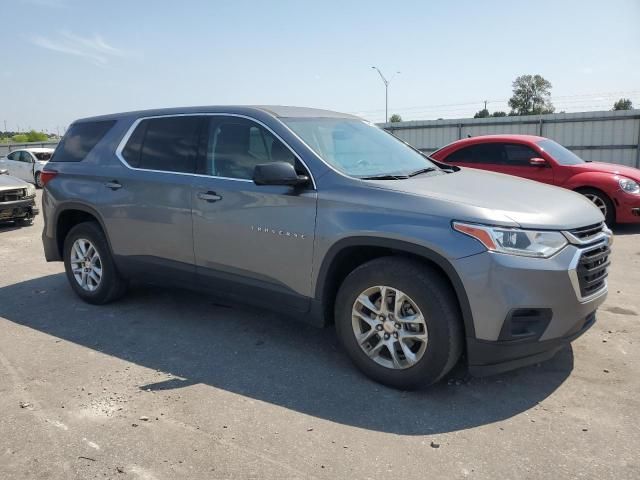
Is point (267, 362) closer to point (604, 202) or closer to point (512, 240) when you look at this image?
point (512, 240)

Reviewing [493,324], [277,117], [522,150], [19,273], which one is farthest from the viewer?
[522,150]

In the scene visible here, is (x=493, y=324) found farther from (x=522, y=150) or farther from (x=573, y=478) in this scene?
(x=522, y=150)

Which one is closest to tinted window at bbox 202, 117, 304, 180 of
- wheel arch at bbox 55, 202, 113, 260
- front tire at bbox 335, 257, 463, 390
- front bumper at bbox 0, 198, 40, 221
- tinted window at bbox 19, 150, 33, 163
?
front tire at bbox 335, 257, 463, 390

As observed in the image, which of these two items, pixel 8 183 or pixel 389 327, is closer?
pixel 389 327

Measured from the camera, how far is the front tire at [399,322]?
10.8ft

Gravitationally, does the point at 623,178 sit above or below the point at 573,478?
above

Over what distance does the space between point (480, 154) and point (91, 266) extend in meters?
6.81

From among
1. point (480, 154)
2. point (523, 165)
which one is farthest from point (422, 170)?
point (480, 154)

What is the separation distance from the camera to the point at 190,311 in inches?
207

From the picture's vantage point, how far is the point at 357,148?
428 cm

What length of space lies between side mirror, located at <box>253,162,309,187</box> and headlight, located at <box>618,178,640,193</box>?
6950mm

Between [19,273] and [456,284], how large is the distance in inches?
236

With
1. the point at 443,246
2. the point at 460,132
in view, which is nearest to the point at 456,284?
the point at 443,246

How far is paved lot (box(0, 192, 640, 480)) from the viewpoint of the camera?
279cm
